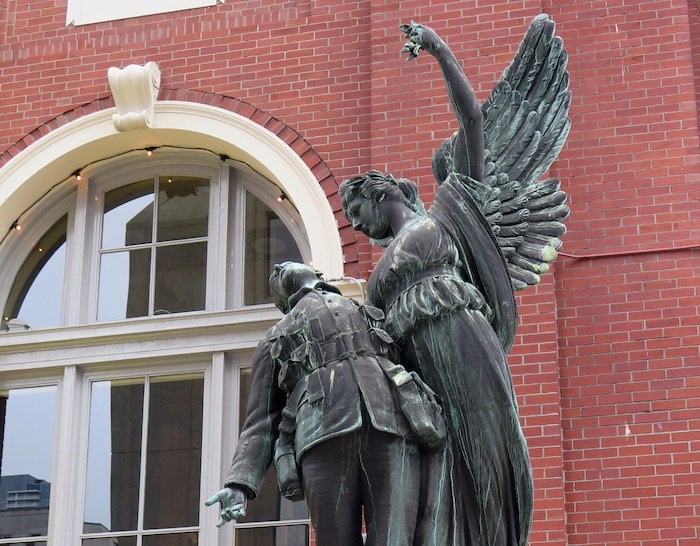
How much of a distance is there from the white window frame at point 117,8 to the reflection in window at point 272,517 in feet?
11.0

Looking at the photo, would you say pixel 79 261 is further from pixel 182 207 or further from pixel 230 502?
pixel 230 502

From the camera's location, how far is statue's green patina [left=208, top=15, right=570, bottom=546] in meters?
5.41

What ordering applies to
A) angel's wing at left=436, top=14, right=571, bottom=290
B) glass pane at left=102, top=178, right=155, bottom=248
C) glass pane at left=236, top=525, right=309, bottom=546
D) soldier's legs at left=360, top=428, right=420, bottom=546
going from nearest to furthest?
soldier's legs at left=360, top=428, right=420, bottom=546 < angel's wing at left=436, top=14, right=571, bottom=290 < glass pane at left=236, top=525, right=309, bottom=546 < glass pane at left=102, top=178, right=155, bottom=248

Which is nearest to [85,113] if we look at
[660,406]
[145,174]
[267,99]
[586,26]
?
[145,174]

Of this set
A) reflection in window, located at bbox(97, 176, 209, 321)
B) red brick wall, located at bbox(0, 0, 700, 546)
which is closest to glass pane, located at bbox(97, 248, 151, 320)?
reflection in window, located at bbox(97, 176, 209, 321)

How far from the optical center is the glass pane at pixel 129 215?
34.8ft

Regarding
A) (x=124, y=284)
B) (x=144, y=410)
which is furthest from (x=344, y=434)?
(x=124, y=284)

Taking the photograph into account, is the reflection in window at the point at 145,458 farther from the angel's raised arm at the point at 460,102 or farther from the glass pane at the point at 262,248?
the angel's raised arm at the point at 460,102

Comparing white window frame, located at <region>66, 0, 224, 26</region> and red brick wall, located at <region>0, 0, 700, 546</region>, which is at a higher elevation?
white window frame, located at <region>66, 0, 224, 26</region>

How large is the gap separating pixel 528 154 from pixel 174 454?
4.34 m

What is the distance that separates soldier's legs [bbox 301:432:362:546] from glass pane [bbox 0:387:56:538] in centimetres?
505

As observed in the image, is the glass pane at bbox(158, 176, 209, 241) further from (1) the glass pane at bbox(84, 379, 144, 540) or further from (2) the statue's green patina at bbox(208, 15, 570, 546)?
(2) the statue's green patina at bbox(208, 15, 570, 546)

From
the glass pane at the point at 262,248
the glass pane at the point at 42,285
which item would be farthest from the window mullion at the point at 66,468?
the glass pane at the point at 262,248

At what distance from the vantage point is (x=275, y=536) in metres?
9.52
